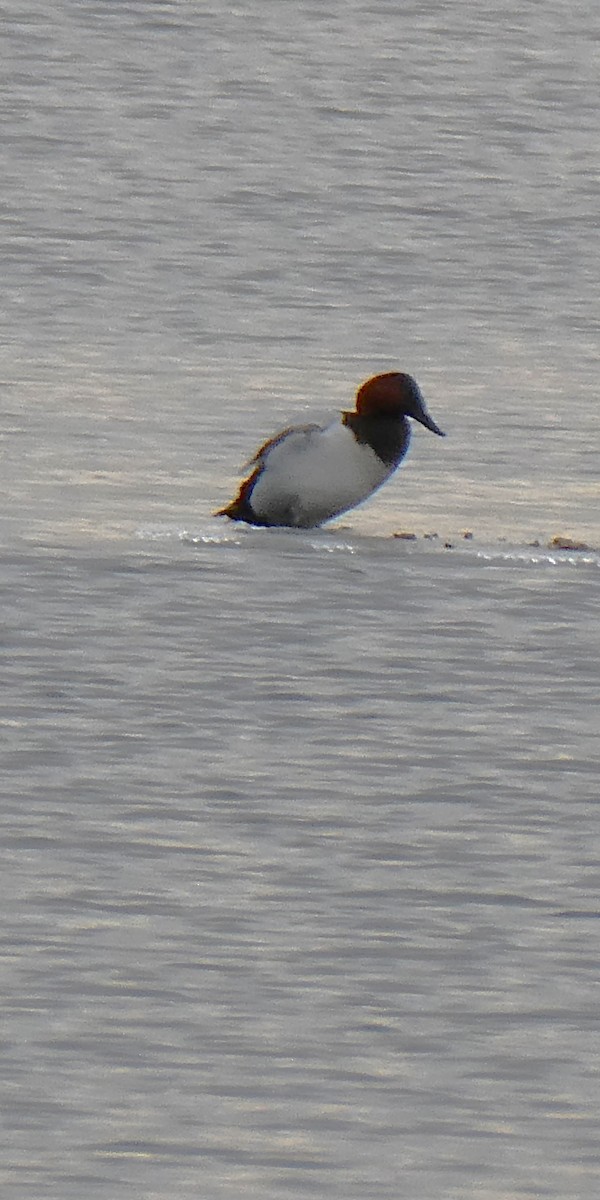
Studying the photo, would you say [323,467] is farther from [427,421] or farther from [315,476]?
[427,421]

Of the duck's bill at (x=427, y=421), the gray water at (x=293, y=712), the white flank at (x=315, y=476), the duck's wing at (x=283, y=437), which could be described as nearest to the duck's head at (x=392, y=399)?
the duck's bill at (x=427, y=421)

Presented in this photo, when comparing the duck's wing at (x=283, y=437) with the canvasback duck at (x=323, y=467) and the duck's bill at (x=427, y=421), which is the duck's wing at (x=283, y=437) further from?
the duck's bill at (x=427, y=421)

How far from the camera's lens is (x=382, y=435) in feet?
40.0

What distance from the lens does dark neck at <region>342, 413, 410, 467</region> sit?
12.2 meters

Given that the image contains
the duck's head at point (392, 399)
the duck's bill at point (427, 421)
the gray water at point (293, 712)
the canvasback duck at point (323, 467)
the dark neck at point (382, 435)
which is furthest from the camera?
the duck's bill at point (427, 421)

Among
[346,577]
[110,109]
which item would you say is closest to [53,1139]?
[346,577]

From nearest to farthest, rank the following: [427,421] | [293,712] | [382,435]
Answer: [293,712] < [382,435] < [427,421]

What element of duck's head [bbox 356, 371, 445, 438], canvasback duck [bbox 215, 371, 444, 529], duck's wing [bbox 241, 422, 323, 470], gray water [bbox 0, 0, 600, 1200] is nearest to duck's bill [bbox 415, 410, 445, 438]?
duck's head [bbox 356, 371, 445, 438]

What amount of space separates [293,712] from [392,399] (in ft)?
12.1

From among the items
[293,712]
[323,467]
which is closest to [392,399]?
[323,467]

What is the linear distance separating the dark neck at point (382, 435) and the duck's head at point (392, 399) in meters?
0.04

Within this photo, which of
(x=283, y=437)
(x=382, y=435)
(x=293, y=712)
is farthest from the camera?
(x=382, y=435)

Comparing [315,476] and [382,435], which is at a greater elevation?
[382,435]

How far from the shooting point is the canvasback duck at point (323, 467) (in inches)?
472
